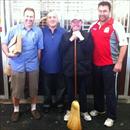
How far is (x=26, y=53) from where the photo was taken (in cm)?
315

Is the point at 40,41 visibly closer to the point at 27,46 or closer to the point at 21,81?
the point at 27,46

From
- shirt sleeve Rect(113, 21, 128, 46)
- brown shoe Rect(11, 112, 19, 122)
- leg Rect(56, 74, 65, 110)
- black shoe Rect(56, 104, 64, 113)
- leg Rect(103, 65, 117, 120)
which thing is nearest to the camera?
shirt sleeve Rect(113, 21, 128, 46)

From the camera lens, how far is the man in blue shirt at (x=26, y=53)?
3.13m

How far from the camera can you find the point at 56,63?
3332mm

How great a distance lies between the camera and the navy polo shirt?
325 centimetres

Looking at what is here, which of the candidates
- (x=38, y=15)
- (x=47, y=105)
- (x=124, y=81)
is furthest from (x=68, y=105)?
(x=38, y=15)

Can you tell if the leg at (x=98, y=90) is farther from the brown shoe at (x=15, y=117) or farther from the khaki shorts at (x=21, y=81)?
the brown shoe at (x=15, y=117)

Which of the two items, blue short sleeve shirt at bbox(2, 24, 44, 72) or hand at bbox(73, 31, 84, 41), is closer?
hand at bbox(73, 31, 84, 41)

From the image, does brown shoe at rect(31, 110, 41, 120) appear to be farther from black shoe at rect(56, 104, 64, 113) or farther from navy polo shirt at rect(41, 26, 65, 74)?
navy polo shirt at rect(41, 26, 65, 74)

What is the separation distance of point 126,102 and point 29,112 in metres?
1.36

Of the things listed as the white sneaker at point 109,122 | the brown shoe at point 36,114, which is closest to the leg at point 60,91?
the brown shoe at point 36,114

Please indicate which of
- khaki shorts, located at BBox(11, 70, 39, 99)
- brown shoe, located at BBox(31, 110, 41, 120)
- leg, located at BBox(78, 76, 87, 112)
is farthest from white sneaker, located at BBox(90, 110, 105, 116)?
khaki shorts, located at BBox(11, 70, 39, 99)

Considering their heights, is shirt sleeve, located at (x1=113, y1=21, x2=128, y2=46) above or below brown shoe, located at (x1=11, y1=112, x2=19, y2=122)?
above

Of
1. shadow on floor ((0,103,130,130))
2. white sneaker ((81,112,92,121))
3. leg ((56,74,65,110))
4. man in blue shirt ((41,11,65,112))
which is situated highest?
man in blue shirt ((41,11,65,112))
